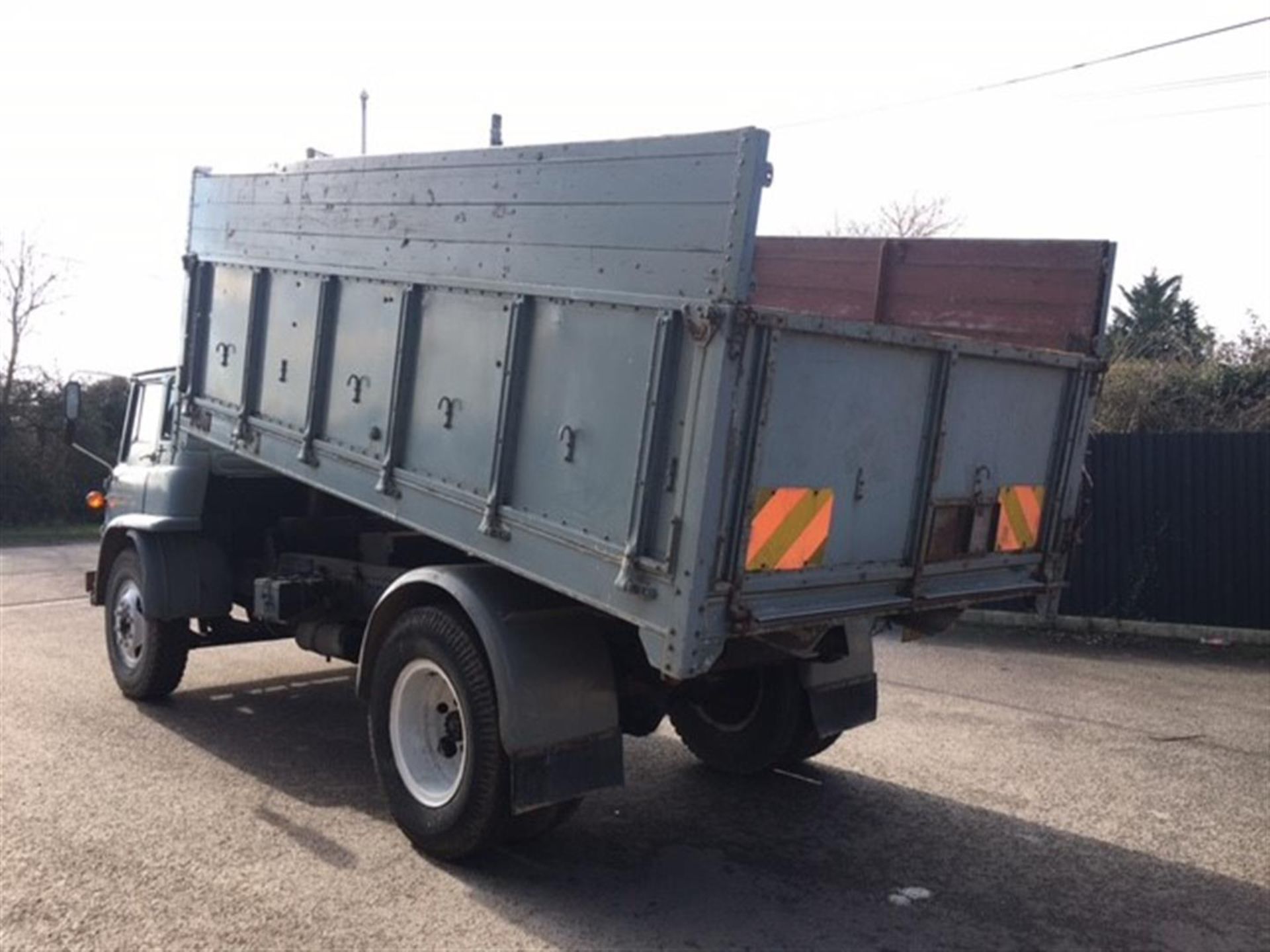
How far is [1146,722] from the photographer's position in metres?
7.97

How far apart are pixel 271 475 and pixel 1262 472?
884 cm

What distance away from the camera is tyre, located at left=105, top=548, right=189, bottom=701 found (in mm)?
7422

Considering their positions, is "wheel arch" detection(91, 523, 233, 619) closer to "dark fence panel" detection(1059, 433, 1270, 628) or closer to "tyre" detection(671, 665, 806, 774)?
"tyre" detection(671, 665, 806, 774)

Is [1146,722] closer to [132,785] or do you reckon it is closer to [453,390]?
[453,390]

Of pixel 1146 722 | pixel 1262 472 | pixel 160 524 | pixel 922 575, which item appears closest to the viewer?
pixel 922 575

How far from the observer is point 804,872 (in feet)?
16.5

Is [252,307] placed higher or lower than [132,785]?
higher

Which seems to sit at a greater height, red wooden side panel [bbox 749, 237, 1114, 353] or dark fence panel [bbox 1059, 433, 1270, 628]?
red wooden side panel [bbox 749, 237, 1114, 353]

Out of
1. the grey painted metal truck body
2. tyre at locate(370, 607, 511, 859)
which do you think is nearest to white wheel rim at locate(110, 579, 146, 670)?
the grey painted metal truck body

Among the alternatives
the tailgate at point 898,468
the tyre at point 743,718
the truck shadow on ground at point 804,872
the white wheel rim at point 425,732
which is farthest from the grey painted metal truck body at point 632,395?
the tyre at point 743,718

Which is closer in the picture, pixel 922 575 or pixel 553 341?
pixel 553 341

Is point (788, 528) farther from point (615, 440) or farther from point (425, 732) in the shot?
point (425, 732)

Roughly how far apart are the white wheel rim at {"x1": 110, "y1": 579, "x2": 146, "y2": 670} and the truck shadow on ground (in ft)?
4.17

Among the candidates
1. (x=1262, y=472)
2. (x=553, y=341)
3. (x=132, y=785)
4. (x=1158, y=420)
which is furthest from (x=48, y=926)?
(x=1158, y=420)
